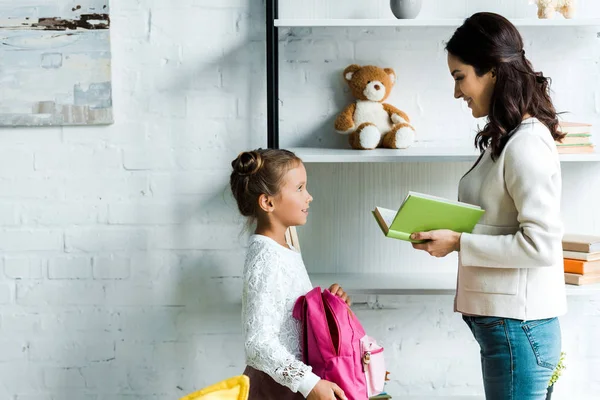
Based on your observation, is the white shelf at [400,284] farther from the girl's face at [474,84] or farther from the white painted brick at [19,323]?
the white painted brick at [19,323]

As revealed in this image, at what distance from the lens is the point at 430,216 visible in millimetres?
1671

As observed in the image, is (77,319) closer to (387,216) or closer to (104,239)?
(104,239)

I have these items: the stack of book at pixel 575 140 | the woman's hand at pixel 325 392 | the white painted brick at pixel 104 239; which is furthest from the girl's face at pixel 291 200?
the stack of book at pixel 575 140

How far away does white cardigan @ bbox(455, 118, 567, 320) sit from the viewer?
1562 millimetres

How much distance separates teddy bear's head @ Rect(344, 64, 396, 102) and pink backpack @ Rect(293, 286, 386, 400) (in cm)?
79

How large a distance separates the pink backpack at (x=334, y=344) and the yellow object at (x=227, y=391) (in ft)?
1.73

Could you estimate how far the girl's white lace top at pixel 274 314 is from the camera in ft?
5.24

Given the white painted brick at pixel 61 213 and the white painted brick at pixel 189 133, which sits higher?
the white painted brick at pixel 189 133

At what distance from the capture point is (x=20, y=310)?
235 centimetres

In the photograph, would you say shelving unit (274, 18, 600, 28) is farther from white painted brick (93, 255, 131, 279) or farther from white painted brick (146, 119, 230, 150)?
white painted brick (93, 255, 131, 279)

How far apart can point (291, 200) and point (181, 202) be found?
26.3 inches

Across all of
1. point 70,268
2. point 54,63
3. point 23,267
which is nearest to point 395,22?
point 54,63

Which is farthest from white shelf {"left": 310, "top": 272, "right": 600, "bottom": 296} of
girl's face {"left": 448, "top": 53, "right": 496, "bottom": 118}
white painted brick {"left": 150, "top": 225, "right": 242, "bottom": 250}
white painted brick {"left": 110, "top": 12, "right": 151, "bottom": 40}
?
white painted brick {"left": 110, "top": 12, "right": 151, "bottom": 40}

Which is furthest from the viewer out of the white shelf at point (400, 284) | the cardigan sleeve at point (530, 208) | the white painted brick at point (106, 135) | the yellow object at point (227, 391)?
the white painted brick at point (106, 135)
